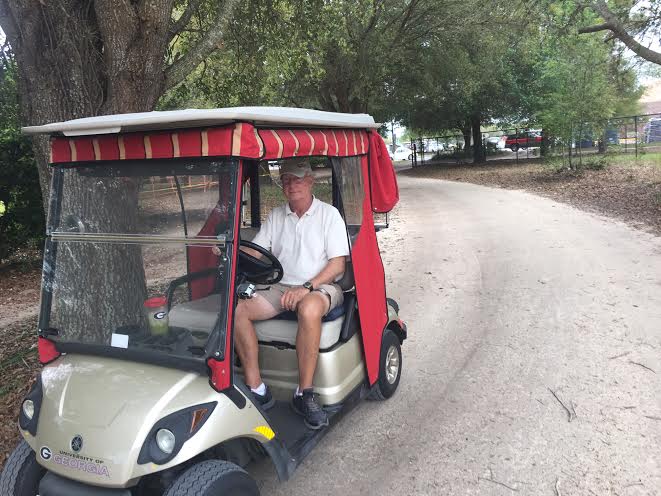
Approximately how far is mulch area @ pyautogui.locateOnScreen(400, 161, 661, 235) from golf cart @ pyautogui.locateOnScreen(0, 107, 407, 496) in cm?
824

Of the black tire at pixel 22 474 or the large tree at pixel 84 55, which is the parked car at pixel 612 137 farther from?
the black tire at pixel 22 474

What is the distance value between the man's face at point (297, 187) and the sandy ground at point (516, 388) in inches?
62.3

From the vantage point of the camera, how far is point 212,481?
7.07 feet

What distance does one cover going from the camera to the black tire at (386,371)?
12.2ft

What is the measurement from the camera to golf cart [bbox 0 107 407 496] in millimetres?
2166

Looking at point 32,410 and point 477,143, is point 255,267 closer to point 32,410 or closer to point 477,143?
point 32,410

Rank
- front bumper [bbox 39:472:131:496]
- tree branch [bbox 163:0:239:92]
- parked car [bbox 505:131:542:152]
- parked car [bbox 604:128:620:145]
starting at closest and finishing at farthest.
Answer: front bumper [bbox 39:472:131:496] < tree branch [bbox 163:0:239:92] < parked car [bbox 604:128:620:145] < parked car [bbox 505:131:542:152]

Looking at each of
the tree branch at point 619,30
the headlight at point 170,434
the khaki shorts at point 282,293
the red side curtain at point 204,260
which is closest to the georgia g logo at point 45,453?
the headlight at point 170,434

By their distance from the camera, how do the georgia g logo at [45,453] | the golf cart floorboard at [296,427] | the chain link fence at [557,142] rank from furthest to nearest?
the chain link fence at [557,142] < the golf cart floorboard at [296,427] < the georgia g logo at [45,453]

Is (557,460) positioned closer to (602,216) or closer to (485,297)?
(485,297)

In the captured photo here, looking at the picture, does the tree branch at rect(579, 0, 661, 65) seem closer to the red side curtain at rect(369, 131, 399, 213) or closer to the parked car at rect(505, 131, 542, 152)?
the red side curtain at rect(369, 131, 399, 213)

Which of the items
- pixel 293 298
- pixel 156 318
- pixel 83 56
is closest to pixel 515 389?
pixel 293 298

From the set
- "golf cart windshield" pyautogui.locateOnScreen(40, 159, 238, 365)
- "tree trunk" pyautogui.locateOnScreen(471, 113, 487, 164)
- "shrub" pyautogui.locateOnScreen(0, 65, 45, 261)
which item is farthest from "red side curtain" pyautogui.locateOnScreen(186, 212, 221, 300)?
"tree trunk" pyautogui.locateOnScreen(471, 113, 487, 164)

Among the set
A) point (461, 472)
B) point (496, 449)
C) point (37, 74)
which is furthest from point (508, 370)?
point (37, 74)
